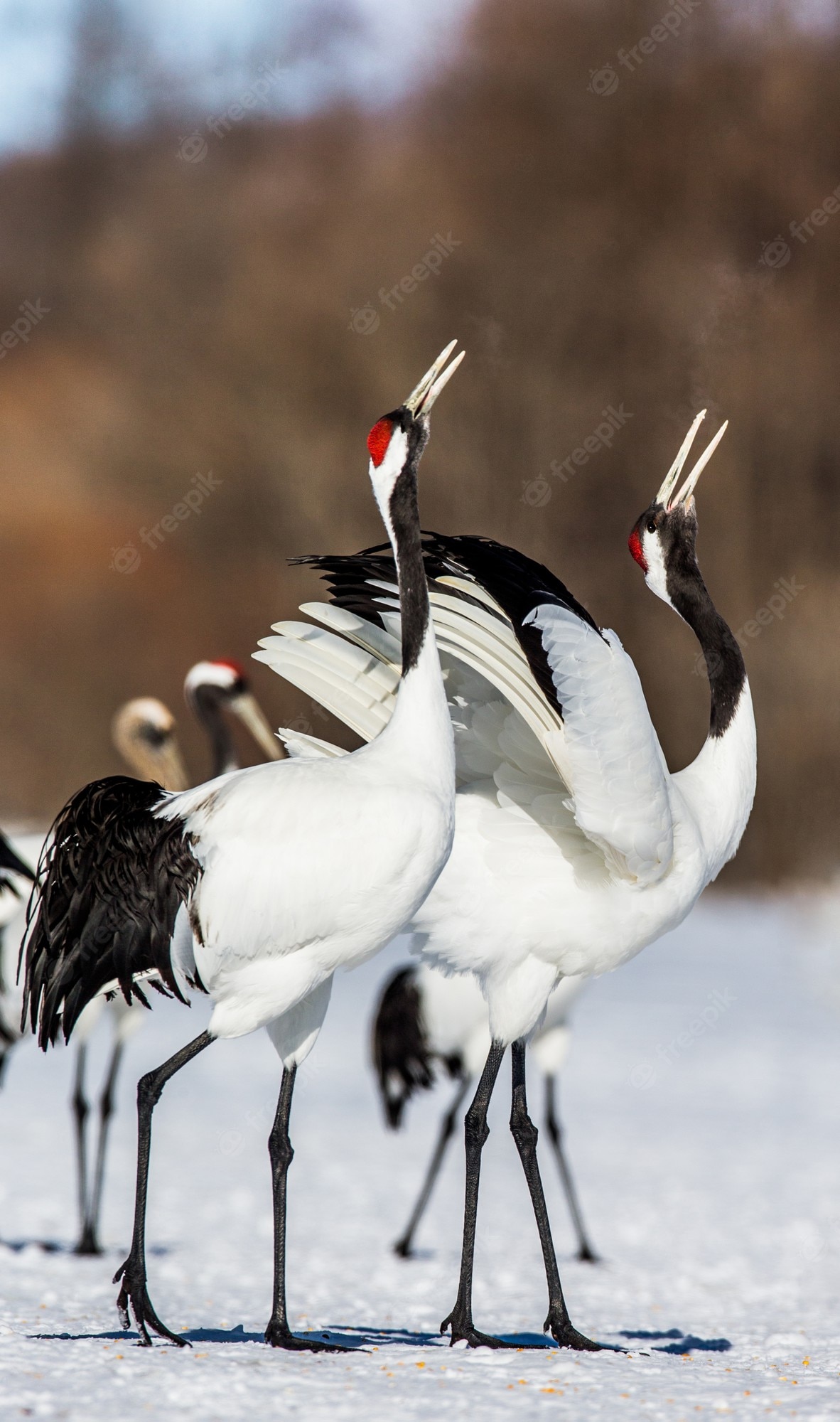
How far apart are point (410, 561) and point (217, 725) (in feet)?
16.2

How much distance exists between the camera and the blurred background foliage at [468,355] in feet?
69.1

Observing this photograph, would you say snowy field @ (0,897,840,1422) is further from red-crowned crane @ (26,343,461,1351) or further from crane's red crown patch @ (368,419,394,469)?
crane's red crown patch @ (368,419,394,469)

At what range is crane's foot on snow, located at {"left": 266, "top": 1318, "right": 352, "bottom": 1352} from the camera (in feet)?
13.0

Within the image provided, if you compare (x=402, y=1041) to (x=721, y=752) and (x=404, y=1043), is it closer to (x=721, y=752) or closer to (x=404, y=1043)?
(x=404, y=1043)

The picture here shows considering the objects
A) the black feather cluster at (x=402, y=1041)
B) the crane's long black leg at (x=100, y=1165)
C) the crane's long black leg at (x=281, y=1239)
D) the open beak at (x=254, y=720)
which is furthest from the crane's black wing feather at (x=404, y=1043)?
the crane's long black leg at (x=281, y=1239)

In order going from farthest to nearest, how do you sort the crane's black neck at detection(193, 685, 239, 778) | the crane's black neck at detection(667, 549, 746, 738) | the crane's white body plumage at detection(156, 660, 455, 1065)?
the crane's black neck at detection(193, 685, 239, 778)
the crane's black neck at detection(667, 549, 746, 738)
the crane's white body plumage at detection(156, 660, 455, 1065)

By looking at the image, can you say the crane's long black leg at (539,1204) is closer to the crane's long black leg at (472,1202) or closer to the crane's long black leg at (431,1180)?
the crane's long black leg at (472,1202)

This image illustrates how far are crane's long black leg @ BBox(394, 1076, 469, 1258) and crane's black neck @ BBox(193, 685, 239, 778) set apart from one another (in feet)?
8.40

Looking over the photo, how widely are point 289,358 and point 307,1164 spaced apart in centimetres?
1688

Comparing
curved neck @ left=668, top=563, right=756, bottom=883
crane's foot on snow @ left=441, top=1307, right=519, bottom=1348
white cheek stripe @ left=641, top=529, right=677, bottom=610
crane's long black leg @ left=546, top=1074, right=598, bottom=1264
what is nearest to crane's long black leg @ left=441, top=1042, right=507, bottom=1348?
crane's foot on snow @ left=441, top=1307, right=519, bottom=1348

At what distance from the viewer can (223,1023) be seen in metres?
3.91

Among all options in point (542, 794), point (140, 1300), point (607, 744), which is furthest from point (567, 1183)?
point (607, 744)

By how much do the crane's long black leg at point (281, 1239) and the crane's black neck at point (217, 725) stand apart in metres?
4.73

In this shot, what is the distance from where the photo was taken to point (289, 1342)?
3988 millimetres
